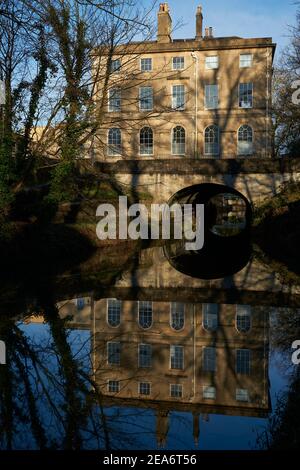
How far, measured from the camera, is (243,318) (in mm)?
9070

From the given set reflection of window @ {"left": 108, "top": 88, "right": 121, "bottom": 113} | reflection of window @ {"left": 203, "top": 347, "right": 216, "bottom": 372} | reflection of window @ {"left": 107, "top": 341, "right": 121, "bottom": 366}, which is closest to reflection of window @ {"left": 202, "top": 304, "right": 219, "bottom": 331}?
reflection of window @ {"left": 203, "top": 347, "right": 216, "bottom": 372}

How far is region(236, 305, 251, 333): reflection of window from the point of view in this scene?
8.30m

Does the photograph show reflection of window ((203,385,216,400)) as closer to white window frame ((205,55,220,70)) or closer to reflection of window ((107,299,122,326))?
reflection of window ((107,299,122,326))

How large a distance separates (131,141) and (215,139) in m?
6.06

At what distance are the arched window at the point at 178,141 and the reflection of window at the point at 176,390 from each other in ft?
102

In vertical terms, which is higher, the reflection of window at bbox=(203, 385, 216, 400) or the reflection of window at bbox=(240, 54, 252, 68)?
the reflection of window at bbox=(240, 54, 252, 68)

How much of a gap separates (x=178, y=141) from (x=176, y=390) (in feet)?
103

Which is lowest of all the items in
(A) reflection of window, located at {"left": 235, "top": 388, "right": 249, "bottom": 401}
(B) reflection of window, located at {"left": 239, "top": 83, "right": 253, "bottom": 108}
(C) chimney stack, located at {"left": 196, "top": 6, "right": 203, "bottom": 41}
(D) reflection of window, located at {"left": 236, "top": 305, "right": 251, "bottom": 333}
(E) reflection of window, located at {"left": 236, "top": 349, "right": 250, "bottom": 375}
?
(A) reflection of window, located at {"left": 235, "top": 388, "right": 249, "bottom": 401}

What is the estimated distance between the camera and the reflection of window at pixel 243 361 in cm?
620

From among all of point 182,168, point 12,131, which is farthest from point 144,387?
point 182,168

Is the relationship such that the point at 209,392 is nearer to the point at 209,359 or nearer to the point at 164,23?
the point at 209,359

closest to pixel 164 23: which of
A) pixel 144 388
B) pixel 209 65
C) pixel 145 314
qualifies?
pixel 209 65

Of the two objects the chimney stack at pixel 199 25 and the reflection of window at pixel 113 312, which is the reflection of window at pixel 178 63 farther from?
the reflection of window at pixel 113 312
